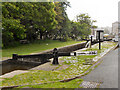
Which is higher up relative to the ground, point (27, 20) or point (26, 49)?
point (27, 20)

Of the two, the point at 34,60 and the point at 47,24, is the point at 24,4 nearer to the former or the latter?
the point at 47,24

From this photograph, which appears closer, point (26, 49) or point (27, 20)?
point (26, 49)

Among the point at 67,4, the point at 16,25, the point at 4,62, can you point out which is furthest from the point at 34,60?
the point at 67,4

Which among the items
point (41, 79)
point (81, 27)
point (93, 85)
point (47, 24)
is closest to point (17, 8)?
point (47, 24)

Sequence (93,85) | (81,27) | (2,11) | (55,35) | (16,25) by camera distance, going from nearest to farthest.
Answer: (93,85) → (2,11) → (16,25) → (55,35) → (81,27)

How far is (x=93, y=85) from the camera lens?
195 inches

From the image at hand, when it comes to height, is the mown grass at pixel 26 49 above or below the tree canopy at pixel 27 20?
below

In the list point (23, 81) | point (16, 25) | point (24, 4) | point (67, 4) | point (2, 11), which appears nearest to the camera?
point (23, 81)

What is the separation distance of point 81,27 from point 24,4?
92.8ft

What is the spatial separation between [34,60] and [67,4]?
2489 cm

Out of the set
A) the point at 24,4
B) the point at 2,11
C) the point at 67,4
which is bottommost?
the point at 2,11

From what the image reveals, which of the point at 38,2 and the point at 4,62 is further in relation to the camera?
the point at 38,2

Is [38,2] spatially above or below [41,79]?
above

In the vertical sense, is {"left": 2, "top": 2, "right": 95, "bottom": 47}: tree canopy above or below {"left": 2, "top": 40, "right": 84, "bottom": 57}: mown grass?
above
